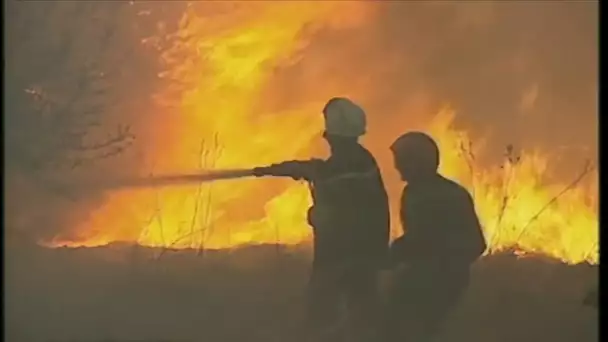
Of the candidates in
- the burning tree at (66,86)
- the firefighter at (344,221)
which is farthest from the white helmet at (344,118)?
the burning tree at (66,86)

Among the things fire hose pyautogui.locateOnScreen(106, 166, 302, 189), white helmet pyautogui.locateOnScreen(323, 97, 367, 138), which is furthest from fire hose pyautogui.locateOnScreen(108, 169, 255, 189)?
white helmet pyautogui.locateOnScreen(323, 97, 367, 138)

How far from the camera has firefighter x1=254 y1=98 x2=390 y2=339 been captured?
3.50ft

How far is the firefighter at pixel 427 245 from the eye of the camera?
1.07 metres

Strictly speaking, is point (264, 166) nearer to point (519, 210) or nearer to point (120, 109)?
point (120, 109)

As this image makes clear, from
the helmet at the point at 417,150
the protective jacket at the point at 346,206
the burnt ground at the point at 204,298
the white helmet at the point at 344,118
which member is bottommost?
the burnt ground at the point at 204,298

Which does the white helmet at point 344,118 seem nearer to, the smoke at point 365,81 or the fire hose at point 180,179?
the smoke at point 365,81

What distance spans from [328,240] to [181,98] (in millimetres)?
250

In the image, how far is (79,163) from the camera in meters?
1.08

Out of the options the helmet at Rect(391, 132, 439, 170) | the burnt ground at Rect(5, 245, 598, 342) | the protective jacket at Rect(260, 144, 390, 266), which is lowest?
the burnt ground at Rect(5, 245, 598, 342)

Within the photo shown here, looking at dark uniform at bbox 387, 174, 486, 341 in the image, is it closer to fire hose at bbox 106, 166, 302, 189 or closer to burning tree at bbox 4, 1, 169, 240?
fire hose at bbox 106, 166, 302, 189

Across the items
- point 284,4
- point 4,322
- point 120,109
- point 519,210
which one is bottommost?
point 4,322

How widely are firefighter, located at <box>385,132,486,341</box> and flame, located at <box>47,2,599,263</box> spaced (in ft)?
0.06

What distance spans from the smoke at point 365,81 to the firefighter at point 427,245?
39mm

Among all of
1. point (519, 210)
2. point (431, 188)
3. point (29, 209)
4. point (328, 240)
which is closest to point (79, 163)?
point (29, 209)
